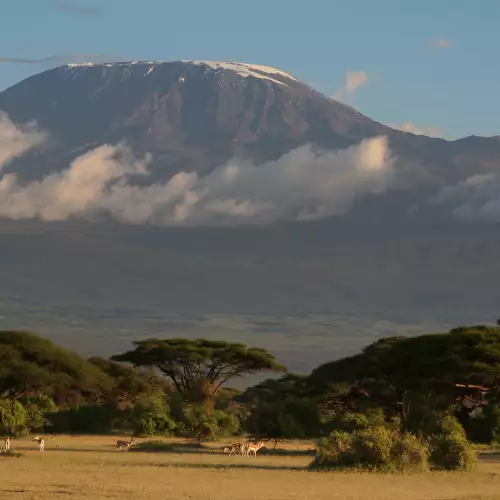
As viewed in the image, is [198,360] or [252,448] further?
[198,360]

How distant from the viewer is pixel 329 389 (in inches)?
2173

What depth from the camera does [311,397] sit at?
56219 millimetres

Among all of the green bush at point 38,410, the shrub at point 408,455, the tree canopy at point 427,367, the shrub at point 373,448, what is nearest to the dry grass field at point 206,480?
the shrub at point 408,455

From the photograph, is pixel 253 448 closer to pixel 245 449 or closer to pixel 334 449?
pixel 245 449

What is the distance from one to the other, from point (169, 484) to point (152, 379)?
48429mm

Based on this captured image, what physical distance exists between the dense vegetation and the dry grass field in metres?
1.43

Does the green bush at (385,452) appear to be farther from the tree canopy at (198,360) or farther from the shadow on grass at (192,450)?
the tree canopy at (198,360)

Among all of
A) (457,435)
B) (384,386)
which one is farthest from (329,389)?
(457,435)

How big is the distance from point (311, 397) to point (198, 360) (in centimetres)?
1362

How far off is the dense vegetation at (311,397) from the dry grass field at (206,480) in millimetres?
1427

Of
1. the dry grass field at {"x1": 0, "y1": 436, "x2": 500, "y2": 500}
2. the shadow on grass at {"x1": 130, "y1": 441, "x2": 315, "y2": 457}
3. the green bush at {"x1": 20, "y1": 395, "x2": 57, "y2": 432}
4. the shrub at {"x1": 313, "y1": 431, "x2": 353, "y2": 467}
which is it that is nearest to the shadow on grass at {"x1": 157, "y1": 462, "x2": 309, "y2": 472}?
the dry grass field at {"x1": 0, "y1": 436, "x2": 500, "y2": 500}

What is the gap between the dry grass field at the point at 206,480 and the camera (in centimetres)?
2542

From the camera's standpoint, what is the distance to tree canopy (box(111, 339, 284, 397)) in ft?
223

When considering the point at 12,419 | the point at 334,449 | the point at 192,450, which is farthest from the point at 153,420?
the point at 334,449
